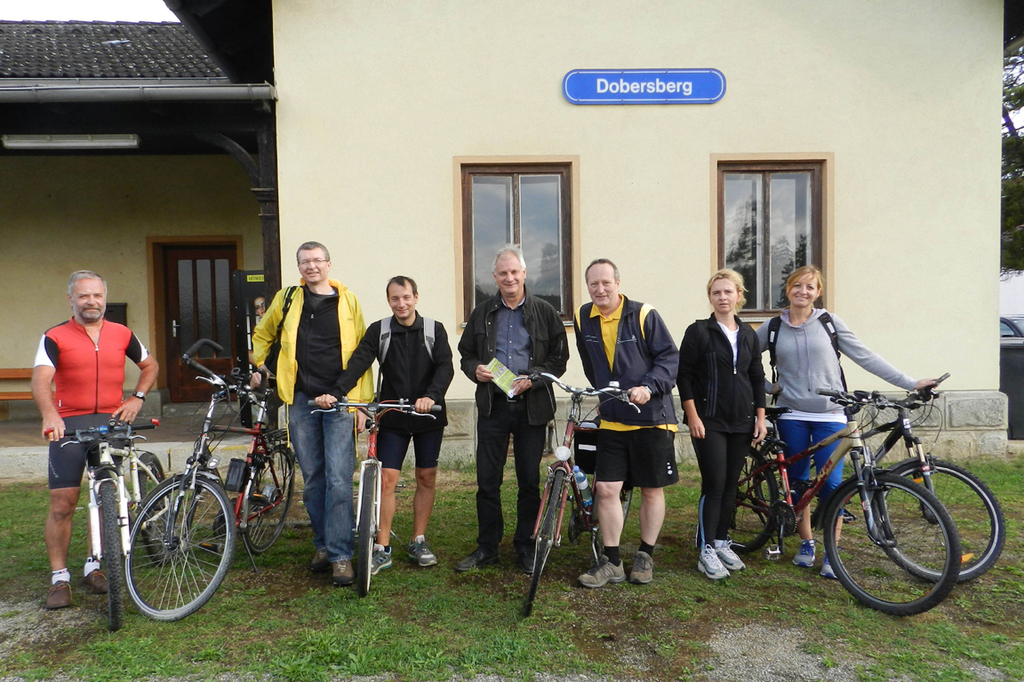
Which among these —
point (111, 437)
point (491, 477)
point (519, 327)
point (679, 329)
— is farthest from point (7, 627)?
point (679, 329)

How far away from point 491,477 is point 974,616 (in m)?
2.58

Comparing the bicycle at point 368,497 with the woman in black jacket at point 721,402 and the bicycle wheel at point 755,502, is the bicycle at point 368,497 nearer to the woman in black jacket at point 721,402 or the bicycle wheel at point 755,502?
the woman in black jacket at point 721,402

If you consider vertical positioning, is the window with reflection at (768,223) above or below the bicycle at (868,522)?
Result: above

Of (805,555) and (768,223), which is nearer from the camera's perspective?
(805,555)

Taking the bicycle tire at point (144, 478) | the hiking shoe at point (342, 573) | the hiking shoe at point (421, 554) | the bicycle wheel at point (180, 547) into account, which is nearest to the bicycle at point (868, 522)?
the hiking shoe at point (421, 554)

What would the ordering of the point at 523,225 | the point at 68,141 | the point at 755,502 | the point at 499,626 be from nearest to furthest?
the point at 499,626
the point at 755,502
the point at 68,141
the point at 523,225

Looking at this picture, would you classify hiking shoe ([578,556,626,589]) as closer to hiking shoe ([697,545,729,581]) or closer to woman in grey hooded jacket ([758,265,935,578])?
hiking shoe ([697,545,729,581])

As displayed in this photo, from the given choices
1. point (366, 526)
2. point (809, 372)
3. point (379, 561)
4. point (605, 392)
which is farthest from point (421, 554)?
point (809, 372)

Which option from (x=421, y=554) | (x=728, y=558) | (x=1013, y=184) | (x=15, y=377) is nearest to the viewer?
(x=728, y=558)

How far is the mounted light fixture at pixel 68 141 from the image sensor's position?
652cm

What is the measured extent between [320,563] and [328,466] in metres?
0.60

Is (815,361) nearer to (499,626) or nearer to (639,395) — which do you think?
(639,395)

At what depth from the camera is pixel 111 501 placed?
3.35 m

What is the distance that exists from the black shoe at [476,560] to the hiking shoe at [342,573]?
62cm
